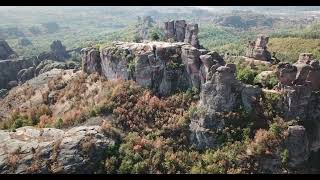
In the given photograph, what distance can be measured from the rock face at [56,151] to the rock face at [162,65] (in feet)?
17.0

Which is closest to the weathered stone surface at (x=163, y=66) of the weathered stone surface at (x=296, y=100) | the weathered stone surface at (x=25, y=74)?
the weathered stone surface at (x=296, y=100)

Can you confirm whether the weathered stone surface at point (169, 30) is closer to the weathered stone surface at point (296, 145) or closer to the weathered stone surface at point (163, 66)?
the weathered stone surface at point (163, 66)

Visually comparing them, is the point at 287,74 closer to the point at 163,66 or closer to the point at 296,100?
the point at 296,100

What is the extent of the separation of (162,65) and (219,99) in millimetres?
5716

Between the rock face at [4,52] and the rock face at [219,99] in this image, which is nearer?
the rock face at [219,99]

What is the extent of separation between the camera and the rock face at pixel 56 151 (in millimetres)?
24141

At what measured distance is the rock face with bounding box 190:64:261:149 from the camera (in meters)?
24.7

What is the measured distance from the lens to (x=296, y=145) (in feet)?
75.3

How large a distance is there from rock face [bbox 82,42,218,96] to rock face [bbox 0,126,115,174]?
5.18 m

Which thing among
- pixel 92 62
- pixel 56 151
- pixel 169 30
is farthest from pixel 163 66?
pixel 169 30

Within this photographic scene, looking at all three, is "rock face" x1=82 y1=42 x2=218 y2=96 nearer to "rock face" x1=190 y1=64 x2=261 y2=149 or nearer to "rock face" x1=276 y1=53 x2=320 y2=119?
"rock face" x1=190 y1=64 x2=261 y2=149

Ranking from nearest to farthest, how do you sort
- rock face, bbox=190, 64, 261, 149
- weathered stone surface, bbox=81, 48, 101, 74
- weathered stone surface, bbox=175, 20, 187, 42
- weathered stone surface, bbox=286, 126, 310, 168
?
weathered stone surface, bbox=286, 126, 310, 168 < rock face, bbox=190, 64, 261, 149 < weathered stone surface, bbox=81, 48, 101, 74 < weathered stone surface, bbox=175, 20, 187, 42

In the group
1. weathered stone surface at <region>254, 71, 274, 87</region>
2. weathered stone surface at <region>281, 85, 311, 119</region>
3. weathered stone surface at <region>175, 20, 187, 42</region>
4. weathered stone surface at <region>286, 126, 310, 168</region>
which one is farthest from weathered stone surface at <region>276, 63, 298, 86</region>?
weathered stone surface at <region>175, 20, 187, 42</region>
